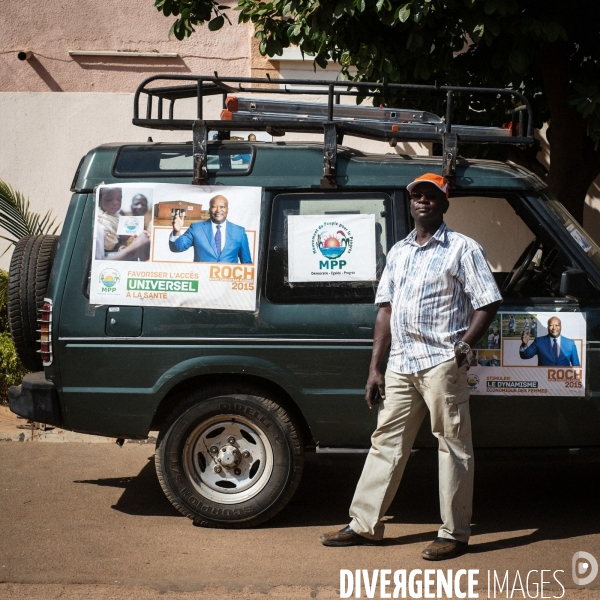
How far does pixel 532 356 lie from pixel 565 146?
10.1ft

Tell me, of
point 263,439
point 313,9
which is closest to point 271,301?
point 263,439

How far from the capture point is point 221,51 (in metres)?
9.89

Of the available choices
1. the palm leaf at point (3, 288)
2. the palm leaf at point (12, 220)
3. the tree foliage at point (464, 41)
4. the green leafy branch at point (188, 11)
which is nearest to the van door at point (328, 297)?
the tree foliage at point (464, 41)

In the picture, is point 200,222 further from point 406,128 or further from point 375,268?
point 406,128

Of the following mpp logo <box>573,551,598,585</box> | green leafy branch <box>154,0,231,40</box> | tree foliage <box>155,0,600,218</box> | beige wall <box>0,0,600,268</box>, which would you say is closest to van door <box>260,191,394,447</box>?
mpp logo <box>573,551,598,585</box>

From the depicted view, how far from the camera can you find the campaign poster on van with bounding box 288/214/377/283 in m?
4.88

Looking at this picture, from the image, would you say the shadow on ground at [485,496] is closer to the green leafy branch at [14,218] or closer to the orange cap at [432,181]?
the orange cap at [432,181]

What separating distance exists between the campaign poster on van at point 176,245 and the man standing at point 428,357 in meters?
0.84

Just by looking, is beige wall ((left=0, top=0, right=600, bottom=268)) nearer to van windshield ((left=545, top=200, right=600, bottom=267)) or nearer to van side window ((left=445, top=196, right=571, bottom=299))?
van side window ((left=445, top=196, right=571, bottom=299))

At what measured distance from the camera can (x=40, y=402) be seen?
494cm

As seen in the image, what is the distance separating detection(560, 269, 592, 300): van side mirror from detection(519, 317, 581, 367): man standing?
19 cm

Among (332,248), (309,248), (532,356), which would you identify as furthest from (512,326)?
(309,248)

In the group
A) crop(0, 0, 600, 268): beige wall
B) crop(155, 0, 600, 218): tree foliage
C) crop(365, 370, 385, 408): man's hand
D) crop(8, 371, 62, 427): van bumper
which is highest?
crop(0, 0, 600, 268): beige wall

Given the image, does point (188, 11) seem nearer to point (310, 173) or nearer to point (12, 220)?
point (12, 220)
